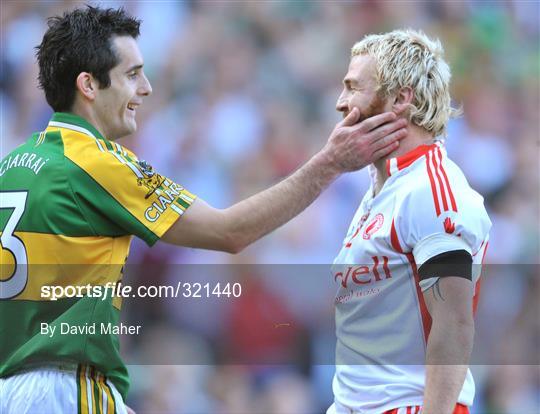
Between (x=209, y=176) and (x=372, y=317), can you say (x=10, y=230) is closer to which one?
(x=372, y=317)

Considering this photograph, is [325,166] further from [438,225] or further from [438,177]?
[438,225]

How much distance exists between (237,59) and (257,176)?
1039mm

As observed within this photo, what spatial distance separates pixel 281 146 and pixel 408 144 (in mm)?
2998

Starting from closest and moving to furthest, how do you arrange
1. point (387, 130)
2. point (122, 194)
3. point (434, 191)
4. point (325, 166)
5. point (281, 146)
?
point (434, 191) < point (122, 194) < point (387, 130) < point (325, 166) < point (281, 146)

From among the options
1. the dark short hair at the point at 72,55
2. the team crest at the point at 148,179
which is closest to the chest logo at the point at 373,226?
the team crest at the point at 148,179

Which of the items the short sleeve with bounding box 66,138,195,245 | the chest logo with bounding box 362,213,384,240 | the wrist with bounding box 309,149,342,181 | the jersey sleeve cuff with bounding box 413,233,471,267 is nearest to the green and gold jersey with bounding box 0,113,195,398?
the short sleeve with bounding box 66,138,195,245

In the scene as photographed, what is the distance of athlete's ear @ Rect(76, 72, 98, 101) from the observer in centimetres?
310

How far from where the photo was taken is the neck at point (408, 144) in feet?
9.96

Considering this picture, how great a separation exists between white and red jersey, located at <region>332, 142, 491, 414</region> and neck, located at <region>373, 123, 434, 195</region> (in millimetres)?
46

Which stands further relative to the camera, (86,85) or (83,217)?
(86,85)

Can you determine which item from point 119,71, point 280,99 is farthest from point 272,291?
point 119,71

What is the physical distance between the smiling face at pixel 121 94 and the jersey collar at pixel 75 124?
0.09 metres

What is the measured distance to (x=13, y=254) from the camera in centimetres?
291

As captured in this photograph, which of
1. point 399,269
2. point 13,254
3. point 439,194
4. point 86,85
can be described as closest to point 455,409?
point 399,269
